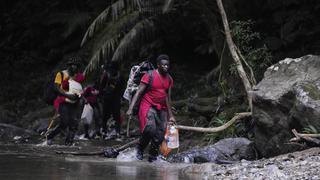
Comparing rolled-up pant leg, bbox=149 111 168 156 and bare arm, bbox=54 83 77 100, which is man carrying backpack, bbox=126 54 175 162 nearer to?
rolled-up pant leg, bbox=149 111 168 156

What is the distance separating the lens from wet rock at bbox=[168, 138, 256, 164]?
11047 mm

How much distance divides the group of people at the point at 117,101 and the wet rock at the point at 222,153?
21.8 inches

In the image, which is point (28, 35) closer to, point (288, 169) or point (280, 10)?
point (280, 10)

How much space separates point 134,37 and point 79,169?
10.7m

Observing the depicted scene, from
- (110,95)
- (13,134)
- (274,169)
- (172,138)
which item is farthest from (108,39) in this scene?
(274,169)

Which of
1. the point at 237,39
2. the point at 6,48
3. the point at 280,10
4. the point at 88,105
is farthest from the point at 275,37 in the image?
the point at 6,48

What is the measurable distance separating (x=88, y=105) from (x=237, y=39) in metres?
4.31

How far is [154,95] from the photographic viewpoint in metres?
10.8

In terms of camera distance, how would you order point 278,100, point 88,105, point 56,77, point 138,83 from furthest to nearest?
1. point 88,105
2. point 56,77
3. point 138,83
4. point 278,100

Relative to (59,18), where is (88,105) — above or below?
below

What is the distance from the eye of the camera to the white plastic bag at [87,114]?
55.0 feet

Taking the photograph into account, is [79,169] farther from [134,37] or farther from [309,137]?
[134,37]

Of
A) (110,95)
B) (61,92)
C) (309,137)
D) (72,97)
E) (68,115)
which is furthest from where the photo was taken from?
(110,95)

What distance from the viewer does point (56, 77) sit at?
44.5 ft
